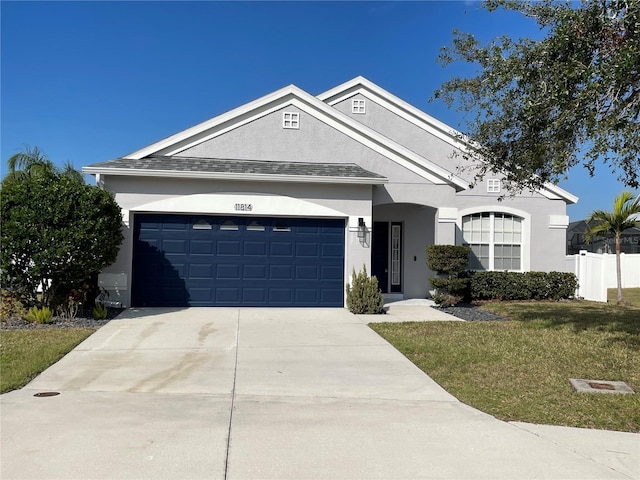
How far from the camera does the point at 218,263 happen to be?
13.3 meters

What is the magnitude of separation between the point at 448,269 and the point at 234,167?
6.45 meters

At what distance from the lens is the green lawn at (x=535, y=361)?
5.93m

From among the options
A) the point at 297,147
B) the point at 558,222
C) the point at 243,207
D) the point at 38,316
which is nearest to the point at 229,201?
the point at 243,207

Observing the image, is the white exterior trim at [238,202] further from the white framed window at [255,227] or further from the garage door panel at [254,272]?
the garage door panel at [254,272]

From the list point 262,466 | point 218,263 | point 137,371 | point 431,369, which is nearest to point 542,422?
point 431,369

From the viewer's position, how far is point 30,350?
27.1 feet

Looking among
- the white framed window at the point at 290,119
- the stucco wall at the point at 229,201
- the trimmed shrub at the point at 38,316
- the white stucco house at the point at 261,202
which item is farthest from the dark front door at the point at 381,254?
the trimmed shrub at the point at 38,316

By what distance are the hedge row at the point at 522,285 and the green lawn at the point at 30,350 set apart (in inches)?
448

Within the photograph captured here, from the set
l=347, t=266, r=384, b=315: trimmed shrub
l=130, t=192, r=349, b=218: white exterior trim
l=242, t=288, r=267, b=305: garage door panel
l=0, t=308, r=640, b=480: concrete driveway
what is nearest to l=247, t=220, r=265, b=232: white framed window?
l=130, t=192, r=349, b=218: white exterior trim

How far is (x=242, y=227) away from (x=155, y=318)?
10.9 ft

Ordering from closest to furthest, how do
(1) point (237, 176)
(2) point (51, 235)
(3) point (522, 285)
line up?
(2) point (51, 235) < (1) point (237, 176) < (3) point (522, 285)

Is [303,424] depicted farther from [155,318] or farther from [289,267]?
[289,267]

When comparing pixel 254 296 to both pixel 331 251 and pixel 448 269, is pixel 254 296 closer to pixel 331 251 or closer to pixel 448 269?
pixel 331 251

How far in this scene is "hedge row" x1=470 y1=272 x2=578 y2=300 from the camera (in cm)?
1619
